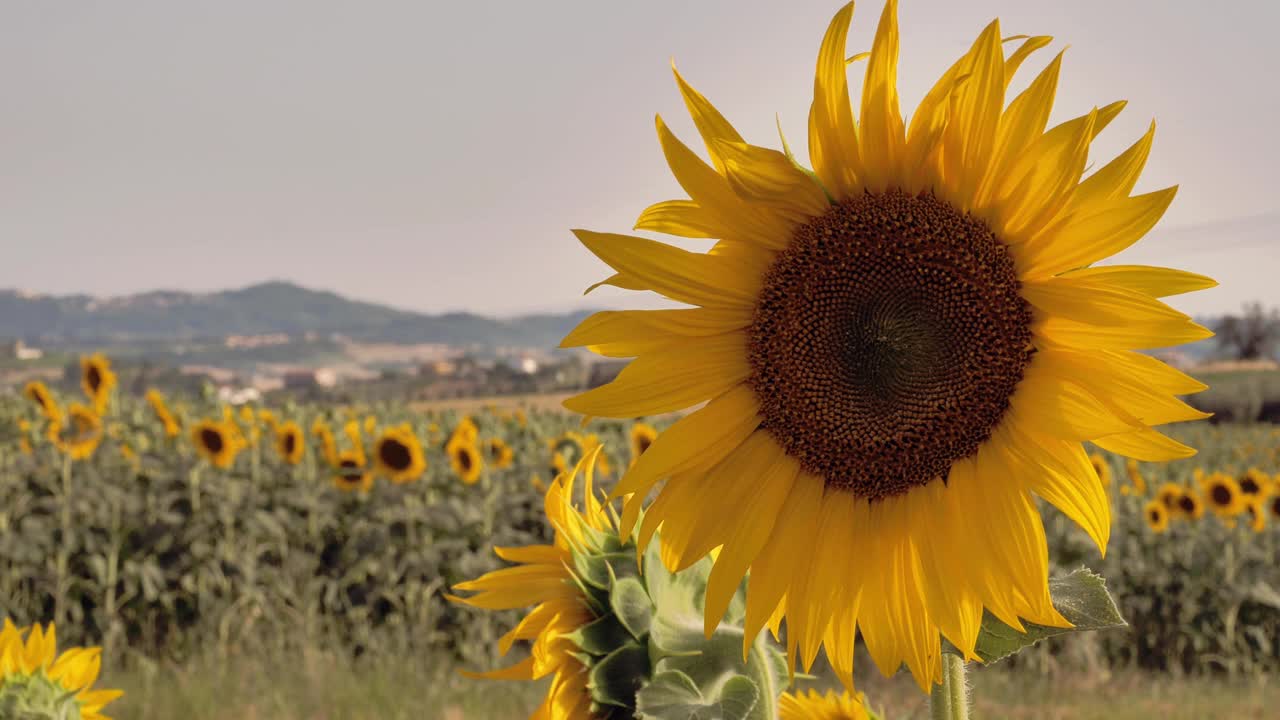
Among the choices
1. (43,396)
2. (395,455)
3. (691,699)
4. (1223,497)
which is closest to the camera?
(691,699)

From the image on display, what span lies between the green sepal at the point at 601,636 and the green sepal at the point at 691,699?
0.44 feet

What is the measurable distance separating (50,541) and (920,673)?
23.9ft

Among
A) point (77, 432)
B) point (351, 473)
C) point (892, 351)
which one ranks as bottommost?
point (351, 473)

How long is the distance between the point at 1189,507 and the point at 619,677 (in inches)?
372

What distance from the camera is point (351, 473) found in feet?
26.1

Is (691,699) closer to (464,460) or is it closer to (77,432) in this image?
(464,460)

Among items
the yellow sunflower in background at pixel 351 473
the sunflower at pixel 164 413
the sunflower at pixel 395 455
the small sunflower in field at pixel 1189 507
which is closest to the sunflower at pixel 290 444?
Result: the yellow sunflower in background at pixel 351 473

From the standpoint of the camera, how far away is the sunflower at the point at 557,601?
1559 millimetres

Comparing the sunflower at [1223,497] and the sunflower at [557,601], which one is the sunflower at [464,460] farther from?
the sunflower at [557,601]

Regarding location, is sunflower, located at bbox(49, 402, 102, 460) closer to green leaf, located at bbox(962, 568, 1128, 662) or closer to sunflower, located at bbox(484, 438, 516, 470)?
sunflower, located at bbox(484, 438, 516, 470)

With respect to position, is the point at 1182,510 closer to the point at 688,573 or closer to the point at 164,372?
A: the point at 688,573

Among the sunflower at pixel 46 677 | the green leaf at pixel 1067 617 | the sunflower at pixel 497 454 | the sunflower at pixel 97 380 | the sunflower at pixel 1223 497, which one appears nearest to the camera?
the green leaf at pixel 1067 617

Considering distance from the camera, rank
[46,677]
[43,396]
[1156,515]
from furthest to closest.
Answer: [1156,515] → [43,396] → [46,677]

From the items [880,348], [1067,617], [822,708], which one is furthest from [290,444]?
[1067,617]
